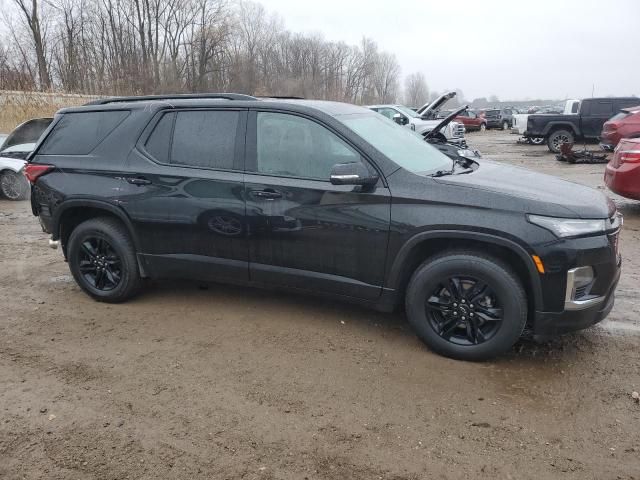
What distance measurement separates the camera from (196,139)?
4.27 metres

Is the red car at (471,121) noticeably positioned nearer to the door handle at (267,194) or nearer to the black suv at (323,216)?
the black suv at (323,216)

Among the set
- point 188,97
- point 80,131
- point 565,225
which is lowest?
point 565,225

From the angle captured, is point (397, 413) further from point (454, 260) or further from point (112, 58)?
point (112, 58)

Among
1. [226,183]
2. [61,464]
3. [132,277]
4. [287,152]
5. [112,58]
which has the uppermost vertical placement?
[112,58]

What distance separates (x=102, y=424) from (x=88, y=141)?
8.99 feet

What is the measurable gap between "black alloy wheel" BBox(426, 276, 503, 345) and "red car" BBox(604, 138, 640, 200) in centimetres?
514

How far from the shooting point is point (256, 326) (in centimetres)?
421

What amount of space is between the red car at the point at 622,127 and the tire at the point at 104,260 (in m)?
13.8

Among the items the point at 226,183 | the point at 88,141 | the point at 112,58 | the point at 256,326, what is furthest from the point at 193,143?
the point at 112,58

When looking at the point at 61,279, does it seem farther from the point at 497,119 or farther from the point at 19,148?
the point at 497,119

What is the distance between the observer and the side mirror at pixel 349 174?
11.4 feet

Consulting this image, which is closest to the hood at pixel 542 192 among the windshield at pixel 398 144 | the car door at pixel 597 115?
the windshield at pixel 398 144

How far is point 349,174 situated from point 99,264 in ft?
8.69

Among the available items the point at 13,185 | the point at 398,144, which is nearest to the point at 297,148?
the point at 398,144
